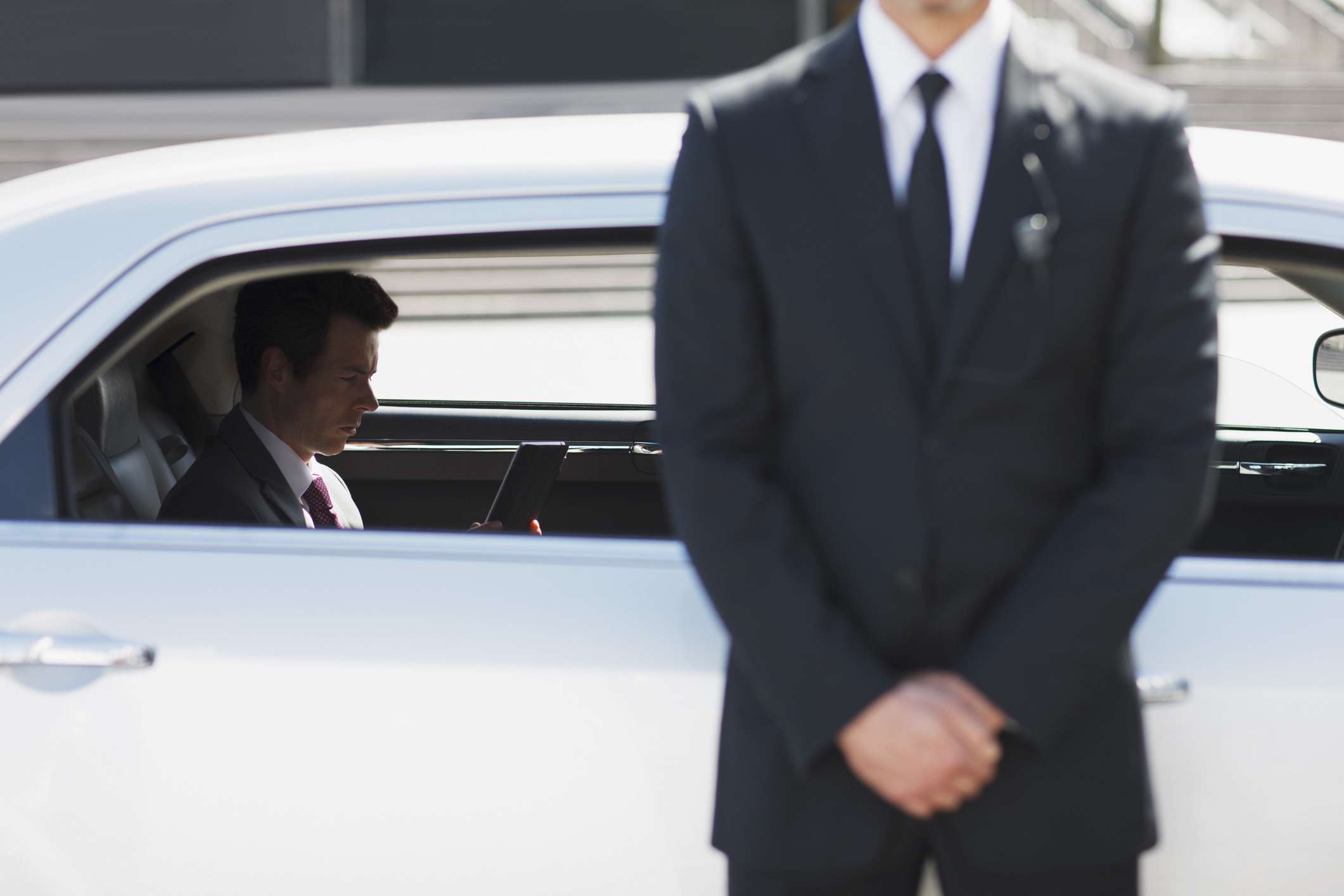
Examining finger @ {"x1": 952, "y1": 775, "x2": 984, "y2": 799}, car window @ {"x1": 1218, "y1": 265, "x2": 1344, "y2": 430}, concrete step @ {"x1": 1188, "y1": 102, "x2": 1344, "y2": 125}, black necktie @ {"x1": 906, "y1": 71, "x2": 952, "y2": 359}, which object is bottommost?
finger @ {"x1": 952, "y1": 775, "x2": 984, "y2": 799}

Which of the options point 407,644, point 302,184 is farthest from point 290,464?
point 407,644

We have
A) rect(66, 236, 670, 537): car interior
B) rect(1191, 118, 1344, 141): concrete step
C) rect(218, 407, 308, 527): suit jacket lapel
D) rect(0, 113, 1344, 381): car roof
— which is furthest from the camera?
rect(1191, 118, 1344, 141): concrete step

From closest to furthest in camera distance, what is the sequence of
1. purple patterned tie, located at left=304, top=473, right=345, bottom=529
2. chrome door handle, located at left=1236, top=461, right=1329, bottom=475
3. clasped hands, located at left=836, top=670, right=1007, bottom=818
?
1. clasped hands, located at left=836, top=670, right=1007, bottom=818
2. purple patterned tie, located at left=304, top=473, right=345, bottom=529
3. chrome door handle, located at left=1236, top=461, right=1329, bottom=475

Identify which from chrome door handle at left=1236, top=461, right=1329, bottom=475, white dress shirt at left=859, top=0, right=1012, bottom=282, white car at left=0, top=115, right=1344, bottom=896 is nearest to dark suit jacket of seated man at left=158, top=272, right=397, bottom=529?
white car at left=0, top=115, right=1344, bottom=896

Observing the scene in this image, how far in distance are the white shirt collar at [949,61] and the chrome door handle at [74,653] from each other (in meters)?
1.00

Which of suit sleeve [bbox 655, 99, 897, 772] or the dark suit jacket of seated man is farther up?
the dark suit jacket of seated man

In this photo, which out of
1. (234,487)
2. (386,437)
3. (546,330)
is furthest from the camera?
(546,330)

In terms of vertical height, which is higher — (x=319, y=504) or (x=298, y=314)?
(x=298, y=314)

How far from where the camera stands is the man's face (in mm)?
2508

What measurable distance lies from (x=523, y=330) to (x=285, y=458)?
7088 millimetres

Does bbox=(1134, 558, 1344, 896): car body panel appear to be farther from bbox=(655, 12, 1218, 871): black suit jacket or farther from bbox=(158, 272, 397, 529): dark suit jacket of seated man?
bbox=(158, 272, 397, 529): dark suit jacket of seated man

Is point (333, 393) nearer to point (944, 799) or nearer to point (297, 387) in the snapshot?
point (297, 387)

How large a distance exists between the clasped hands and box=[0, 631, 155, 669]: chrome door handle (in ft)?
2.76

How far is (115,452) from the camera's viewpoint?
2312 millimetres
